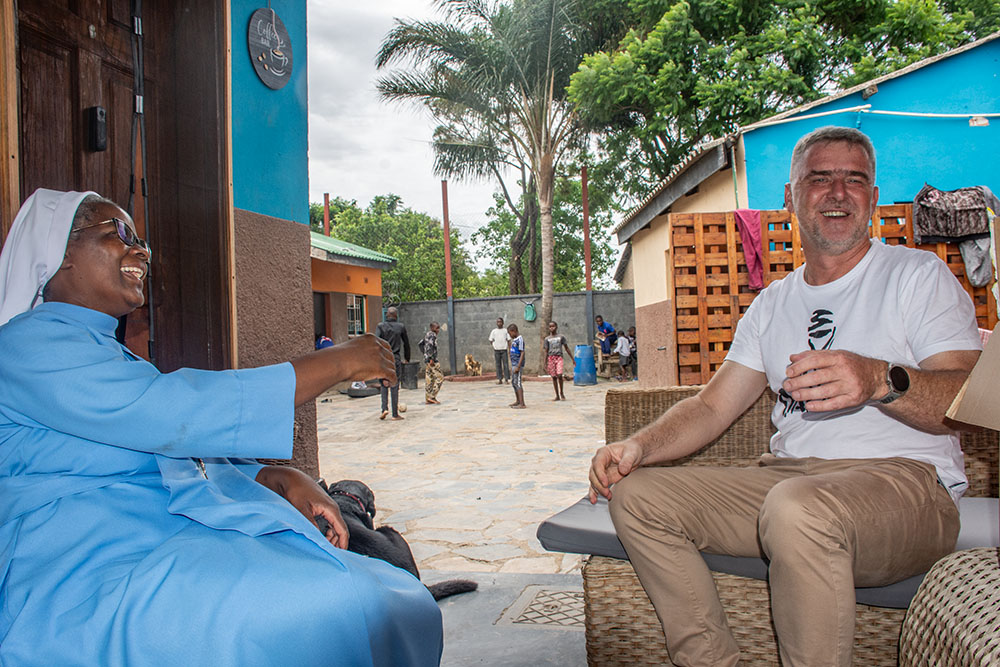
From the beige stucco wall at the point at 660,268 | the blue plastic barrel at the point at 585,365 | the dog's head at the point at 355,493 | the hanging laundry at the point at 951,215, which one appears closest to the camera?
the dog's head at the point at 355,493

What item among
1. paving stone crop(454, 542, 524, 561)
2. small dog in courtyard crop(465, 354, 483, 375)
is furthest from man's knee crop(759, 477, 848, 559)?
small dog in courtyard crop(465, 354, 483, 375)

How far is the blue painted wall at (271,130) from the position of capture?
12.1 ft

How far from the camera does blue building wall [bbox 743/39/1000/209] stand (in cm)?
880

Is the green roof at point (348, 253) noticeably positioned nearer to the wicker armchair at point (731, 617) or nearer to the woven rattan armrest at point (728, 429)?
the woven rattan armrest at point (728, 429)

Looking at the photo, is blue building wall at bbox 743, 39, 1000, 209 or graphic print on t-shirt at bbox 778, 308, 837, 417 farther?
blue building wall at bbox 743, 39, 1000, 209

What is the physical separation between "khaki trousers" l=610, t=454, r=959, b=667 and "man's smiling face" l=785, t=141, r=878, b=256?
72 cm

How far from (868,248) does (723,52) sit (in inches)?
550

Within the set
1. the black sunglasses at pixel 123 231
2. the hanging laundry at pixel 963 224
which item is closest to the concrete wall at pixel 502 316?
the hanging laundry at pixel 963 224

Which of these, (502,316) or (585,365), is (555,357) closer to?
(585,365)

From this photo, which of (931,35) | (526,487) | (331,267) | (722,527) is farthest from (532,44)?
(722,527)

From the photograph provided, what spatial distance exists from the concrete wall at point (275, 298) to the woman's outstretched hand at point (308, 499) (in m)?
1.83

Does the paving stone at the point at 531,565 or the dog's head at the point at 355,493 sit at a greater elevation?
the dog's head at the point at 355,493

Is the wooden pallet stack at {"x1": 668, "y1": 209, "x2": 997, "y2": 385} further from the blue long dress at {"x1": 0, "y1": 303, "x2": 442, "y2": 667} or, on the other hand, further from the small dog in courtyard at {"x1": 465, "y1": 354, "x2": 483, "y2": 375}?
the small dog in courtyard at {"x1": 465, "y1": 354, "x2": 483, "y2": 375}

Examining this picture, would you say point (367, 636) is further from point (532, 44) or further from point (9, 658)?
point (532, 44)
